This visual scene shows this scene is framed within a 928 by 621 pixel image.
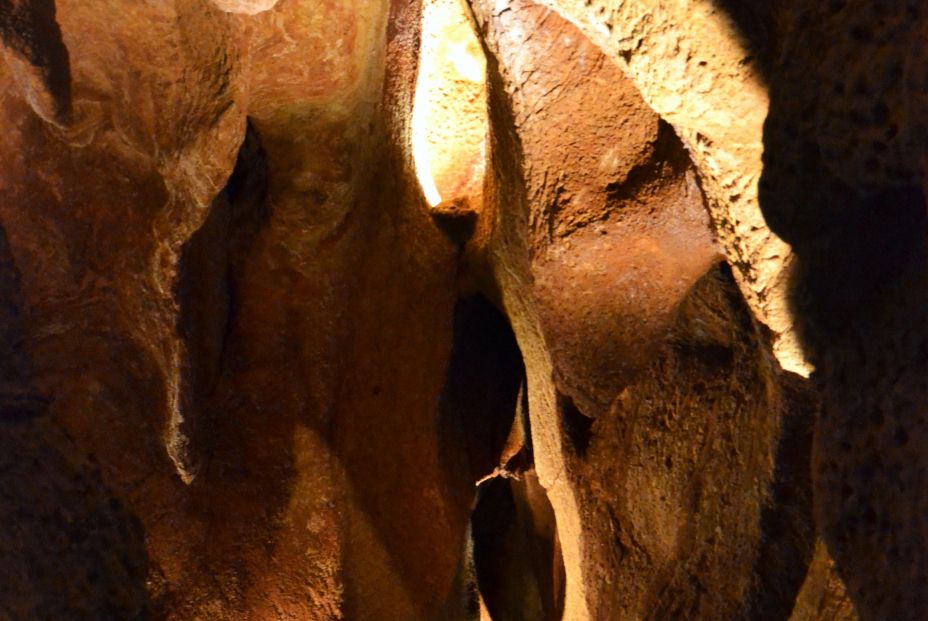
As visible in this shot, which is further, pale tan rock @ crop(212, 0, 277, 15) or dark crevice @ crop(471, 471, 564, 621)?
dark crevice @ crop(471, 471, 564, 621)

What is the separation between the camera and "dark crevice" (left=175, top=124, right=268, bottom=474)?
2.26 meters

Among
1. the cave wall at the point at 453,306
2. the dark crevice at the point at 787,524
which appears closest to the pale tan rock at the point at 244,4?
the cave wall at the point at 453,306

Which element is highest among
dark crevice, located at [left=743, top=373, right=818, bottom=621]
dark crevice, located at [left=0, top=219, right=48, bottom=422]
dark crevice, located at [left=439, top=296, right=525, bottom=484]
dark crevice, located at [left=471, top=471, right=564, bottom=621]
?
dark crevice, located at [left=743, top=373, right=818, bottom=621]

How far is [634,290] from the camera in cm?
177

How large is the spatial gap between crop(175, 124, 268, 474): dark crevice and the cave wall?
1cm

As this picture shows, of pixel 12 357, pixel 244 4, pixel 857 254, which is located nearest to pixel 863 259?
pixel 857 254

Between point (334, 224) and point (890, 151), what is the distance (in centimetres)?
177

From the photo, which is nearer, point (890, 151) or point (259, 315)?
point (890, 151)

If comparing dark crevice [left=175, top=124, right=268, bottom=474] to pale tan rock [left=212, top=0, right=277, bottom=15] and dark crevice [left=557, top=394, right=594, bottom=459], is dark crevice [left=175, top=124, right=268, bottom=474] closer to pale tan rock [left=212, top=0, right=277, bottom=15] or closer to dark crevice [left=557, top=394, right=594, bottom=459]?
pale tan rock [left=212, top=0, right=277, bottom=15]

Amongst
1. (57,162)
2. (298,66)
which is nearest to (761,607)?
(298,66)

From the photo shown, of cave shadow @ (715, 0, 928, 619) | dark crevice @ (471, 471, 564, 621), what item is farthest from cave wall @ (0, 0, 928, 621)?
dark crevice @ (471, 471, 564, 621)

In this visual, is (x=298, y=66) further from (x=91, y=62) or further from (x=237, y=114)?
(x=91, y=62)

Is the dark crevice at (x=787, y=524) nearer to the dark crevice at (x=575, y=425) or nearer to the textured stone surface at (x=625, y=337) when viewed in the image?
the textured stone surface at (x=625, y=337)

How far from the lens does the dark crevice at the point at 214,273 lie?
226cm
